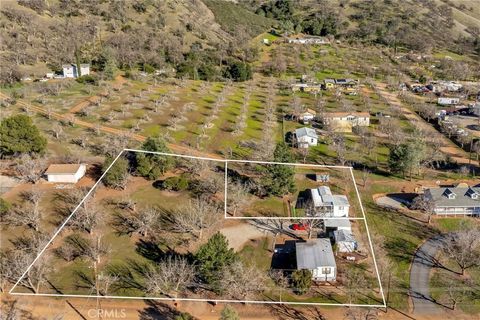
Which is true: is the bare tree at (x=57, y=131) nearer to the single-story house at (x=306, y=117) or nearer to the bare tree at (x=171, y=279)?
the bare tree at (x=171, y=279)

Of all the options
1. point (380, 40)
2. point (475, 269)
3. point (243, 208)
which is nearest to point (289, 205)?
point (243, 208)

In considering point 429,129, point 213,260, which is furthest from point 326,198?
point 429,129

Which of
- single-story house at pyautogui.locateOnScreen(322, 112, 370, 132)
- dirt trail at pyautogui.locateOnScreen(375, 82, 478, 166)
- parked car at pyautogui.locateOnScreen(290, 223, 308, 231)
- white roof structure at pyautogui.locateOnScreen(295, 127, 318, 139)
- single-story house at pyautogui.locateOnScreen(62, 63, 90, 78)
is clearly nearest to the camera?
parked car at pyautogui.locateOnScreen(290, 223, 308, 231)

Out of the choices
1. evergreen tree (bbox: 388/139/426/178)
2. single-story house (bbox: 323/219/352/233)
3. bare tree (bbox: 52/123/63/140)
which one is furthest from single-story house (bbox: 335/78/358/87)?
bare tree (bbox: 52/123/63/140)

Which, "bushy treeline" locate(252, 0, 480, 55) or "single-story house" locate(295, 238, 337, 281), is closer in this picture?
"single-story house" locate(295, 238, 337, 281)

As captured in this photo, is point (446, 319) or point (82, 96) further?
point (82, 96)

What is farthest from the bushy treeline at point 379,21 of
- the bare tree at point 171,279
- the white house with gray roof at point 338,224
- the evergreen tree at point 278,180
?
the bare tree at point 171,279

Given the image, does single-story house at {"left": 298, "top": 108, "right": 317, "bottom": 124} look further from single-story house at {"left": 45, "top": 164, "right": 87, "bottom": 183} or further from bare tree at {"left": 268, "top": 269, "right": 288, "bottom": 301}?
bare tree at {"left": 268, "top": 269, "right": 288, "bottom": 301}

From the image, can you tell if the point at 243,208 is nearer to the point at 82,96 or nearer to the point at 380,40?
the point at 82,96

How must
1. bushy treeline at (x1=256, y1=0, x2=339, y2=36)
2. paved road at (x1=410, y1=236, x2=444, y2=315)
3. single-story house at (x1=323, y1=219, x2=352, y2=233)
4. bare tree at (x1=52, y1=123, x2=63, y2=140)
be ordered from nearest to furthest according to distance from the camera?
1. paved road at (x1=410, y1=236, x2=444, y2=315)
2. single-story house at (x1=323, y1=219, x2=352, y2=233)
3. bare tree at (x1=52, y1=123, x2=63, y2=140)
4. bushy treeline at (x1=256, y1=0, x2=339, y2=36)
